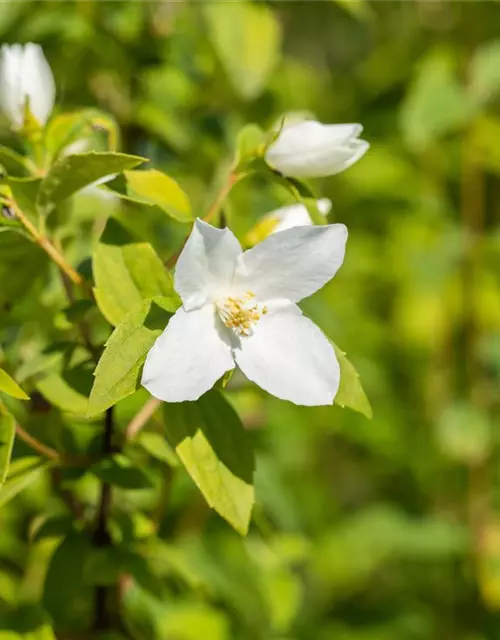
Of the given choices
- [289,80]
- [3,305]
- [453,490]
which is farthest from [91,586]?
[289,80]

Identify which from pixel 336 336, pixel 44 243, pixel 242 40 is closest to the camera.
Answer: pixel 44 243

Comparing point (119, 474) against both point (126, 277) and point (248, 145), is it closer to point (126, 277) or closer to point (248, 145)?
point (126, 277)

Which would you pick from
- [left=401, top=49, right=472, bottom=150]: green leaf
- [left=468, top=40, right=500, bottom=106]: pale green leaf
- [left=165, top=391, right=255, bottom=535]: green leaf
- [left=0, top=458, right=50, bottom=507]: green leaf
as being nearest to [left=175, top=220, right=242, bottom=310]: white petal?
[left=165, top=391, right=255, bottom=535]: green leaf

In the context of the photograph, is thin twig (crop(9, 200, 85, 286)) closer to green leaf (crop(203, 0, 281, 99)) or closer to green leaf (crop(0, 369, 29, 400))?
green leaf (crop(0, 369, 29, 400))

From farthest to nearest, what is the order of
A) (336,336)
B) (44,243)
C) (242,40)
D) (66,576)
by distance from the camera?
(336,336), (242,40), (66,576), (44,243)

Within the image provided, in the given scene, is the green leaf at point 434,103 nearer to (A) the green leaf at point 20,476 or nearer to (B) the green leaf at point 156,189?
(B) the green leaf at point 156,189

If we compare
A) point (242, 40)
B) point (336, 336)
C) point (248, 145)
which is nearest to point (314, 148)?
point (248, 145)
